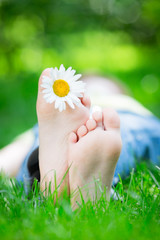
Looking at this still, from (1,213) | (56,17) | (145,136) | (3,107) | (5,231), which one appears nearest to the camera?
(5,231)

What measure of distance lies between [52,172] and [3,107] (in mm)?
2161

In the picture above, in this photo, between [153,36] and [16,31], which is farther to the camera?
[153,36]

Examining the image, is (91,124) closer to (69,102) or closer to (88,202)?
(69,102)

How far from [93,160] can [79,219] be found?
0.26 meters

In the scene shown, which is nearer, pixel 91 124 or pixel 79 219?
A: pixel 79 219

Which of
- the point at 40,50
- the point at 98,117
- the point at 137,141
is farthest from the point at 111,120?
the point at 40,50

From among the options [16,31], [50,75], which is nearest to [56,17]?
[16,31]

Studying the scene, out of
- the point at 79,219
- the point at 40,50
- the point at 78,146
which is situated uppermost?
the point at 40,50

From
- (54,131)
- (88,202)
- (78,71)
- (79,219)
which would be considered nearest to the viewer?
(79,219)

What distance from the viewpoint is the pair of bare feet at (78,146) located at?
3.70 feet

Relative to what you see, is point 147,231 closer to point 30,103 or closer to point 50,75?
point 50,75

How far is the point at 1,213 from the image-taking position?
38.2 inches

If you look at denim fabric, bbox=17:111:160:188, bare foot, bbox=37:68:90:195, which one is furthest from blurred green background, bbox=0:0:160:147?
bare foot, bbox=37:68:90:195

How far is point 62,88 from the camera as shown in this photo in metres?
1.15
